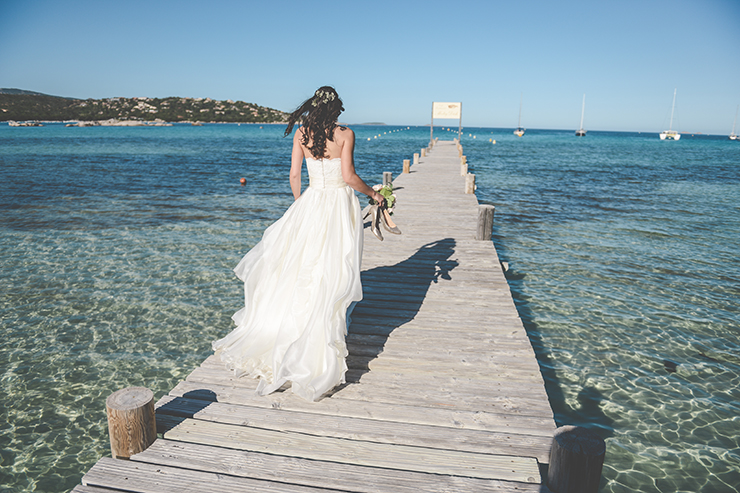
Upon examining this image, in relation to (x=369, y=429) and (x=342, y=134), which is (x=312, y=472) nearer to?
(x=369, y=429)

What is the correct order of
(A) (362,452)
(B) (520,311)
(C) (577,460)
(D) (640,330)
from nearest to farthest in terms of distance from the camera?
(C) (577,460), (A) (362,452), (D) (640,330), (B) (520,311)

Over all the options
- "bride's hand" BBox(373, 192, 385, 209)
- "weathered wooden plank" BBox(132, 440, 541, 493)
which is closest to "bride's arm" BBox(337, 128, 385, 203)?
"bride's hand" BBox(373, 192, 385, 209)

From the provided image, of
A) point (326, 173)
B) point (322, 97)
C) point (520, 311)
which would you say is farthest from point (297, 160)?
point (520, 311)

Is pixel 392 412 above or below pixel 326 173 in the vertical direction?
below

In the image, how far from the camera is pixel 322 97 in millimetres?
4035

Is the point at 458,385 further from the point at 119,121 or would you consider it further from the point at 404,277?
the point at 119,121

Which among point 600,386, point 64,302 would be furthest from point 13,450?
point 600,386

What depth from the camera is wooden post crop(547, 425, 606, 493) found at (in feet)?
8.53

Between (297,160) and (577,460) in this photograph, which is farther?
(297,160)

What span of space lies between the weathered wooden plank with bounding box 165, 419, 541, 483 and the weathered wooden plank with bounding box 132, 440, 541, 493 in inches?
2.9

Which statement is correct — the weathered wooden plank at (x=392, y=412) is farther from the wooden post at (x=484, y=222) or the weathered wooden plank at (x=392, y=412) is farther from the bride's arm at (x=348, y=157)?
the wooden post at (x=484, y=222)

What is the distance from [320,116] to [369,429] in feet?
9.13

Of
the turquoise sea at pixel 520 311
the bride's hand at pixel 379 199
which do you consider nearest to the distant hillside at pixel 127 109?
the turquoise sea at pixel 520 311

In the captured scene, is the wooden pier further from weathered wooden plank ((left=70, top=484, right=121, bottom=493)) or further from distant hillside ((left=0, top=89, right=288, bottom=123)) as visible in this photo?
distant hillside ((left=0, top=89, right=288, bottom=123))
